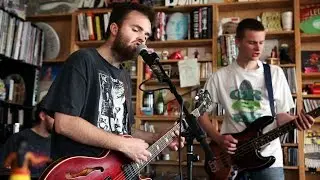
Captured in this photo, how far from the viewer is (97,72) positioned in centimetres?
148

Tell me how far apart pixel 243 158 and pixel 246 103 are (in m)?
0.34

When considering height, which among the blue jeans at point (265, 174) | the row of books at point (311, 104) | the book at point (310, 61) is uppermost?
the book at point (310, 61)

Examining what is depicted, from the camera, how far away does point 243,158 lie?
6.48 ft

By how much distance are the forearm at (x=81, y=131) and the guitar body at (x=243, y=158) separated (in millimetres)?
807

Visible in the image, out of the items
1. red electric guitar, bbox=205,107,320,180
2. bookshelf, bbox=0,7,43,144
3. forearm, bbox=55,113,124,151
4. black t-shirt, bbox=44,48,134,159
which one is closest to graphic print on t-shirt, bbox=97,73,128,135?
black t-shirt, bbox=44,48,134,159

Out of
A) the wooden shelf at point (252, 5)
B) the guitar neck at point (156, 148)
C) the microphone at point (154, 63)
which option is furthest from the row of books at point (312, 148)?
the microphone at point (154, 63)

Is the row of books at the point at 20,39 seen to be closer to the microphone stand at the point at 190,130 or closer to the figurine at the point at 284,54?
the microphone stand at the point at 190,130

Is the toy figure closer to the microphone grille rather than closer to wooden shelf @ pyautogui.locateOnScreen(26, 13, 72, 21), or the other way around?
the microphone grille

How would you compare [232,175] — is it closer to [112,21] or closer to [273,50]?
[112,21]

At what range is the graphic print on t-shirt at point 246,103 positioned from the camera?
6.68ft

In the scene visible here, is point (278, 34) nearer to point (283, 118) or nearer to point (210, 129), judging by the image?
point (283, 118)

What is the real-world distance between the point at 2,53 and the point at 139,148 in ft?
7.03

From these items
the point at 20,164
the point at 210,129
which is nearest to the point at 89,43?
the point at 210,129

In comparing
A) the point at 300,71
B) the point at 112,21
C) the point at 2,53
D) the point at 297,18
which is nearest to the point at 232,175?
the point at 112,21
